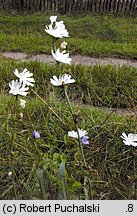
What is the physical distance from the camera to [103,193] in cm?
261

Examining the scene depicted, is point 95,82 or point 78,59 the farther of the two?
point 78,59

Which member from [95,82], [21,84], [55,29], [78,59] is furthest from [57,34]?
[78,59]

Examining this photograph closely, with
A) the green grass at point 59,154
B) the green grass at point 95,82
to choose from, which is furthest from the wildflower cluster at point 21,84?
the green grass at point 95,82

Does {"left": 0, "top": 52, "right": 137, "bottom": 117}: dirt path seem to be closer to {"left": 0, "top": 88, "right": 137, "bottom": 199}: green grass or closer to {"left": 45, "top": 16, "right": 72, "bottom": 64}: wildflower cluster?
{"left": 0, "top": 88, "right": 137, "bottom": 199}: green grass

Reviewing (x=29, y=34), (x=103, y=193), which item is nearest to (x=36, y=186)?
(x=103, y=193)

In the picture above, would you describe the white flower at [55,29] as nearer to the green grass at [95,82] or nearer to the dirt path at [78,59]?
the green grass at [95,82]

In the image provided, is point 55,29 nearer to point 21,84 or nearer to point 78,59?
point 21,84

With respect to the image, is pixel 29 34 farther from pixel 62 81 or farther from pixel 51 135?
pixel 62 81

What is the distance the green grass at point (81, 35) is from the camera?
665cm

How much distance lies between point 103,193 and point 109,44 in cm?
464

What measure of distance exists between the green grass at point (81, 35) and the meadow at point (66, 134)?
4cm

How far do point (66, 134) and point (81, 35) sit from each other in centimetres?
505

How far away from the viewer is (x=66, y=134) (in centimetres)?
315

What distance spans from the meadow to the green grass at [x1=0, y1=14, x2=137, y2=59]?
0.14 feet
